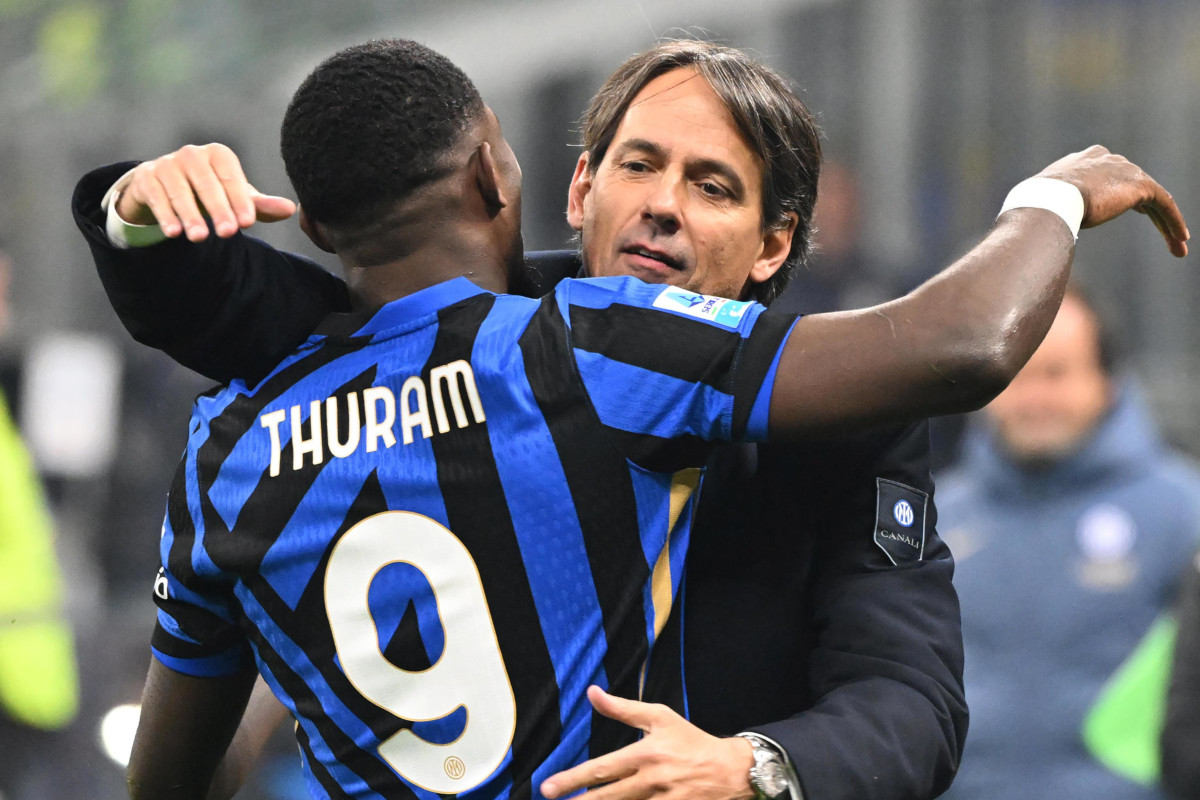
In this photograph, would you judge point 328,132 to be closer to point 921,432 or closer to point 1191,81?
point 921,432

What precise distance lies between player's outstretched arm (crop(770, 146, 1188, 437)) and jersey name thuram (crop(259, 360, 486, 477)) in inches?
16.3

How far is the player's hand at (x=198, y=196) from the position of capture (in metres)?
1.76

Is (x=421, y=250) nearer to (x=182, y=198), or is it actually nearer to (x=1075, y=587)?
(x=182, y=198)

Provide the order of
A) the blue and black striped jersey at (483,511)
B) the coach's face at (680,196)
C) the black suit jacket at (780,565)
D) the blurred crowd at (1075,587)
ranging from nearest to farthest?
the blue and black striped jersey at (483,511) → the black suit jacket at (780,565) → the coach's face at (680,196) → the blurred crowd at (1075,587)

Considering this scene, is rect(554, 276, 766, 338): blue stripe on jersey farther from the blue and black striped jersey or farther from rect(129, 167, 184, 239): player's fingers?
rect(129, 167, 184, 239): player's fingers

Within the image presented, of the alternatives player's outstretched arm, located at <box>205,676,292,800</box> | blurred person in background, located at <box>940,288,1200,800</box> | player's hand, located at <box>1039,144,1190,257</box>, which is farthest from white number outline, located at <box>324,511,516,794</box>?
blurred person in background, located at <box>940,288,1200,800</box>

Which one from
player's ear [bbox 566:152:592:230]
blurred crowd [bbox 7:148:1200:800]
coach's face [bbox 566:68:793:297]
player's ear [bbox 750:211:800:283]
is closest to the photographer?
coach's face [bbox 566:68:793:297]

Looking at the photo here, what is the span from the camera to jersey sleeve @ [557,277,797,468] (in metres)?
1.77

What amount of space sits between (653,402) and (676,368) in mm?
51

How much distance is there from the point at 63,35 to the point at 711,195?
5922 mm

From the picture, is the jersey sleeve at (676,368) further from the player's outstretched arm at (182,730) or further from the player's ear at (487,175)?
the player's outstretched arm at (182,730)

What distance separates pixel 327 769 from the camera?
2053mm

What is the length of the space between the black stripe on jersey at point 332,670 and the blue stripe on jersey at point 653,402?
334 mm

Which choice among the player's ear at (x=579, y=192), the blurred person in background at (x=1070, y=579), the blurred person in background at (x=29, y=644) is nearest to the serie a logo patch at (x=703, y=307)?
the player's ear at (x=579, y=192)
